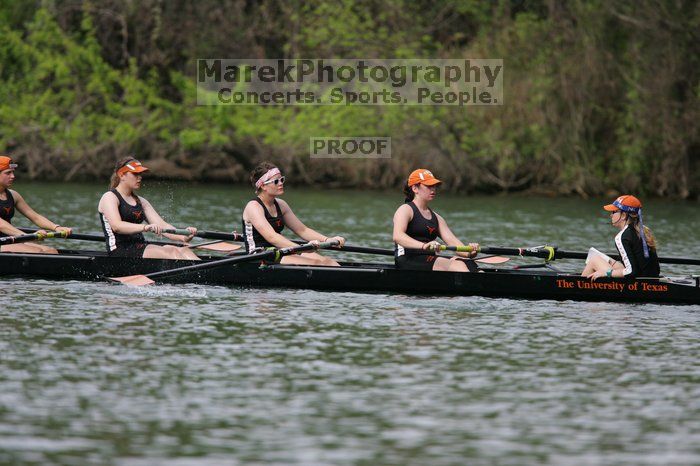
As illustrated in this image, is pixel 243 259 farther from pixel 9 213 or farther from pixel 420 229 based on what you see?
pixel 9 213

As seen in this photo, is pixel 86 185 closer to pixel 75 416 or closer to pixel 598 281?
pixel 598 281

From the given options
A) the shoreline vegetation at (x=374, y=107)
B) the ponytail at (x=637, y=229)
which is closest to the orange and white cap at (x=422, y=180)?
the ponytail at (x=637, y=229)

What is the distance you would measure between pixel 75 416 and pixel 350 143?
35015 mm

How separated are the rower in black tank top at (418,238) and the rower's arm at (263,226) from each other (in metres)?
1.37

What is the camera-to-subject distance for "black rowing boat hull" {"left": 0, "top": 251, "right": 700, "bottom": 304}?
14.9 m

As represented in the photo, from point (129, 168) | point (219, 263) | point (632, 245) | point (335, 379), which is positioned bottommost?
point (335, 379)

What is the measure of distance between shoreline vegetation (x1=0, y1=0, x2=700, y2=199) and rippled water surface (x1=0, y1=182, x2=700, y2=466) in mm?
23269

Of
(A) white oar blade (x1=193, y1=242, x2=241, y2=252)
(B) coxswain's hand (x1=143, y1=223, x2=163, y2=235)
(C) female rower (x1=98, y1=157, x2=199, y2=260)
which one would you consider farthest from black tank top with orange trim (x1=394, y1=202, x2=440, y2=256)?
(A) white oar blade (x1=193, y1=242, x2=241, y2=252)

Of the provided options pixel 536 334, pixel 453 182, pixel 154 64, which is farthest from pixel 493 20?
pixel 536 334

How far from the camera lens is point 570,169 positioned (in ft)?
127

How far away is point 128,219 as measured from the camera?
1639 centimetres

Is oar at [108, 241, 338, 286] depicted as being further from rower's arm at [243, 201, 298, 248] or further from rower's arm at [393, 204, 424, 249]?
rower's arm at [393, 204, 424, 249]

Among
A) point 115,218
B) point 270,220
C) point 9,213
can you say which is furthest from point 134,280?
point 9,213

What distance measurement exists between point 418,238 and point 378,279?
2.29 feet
